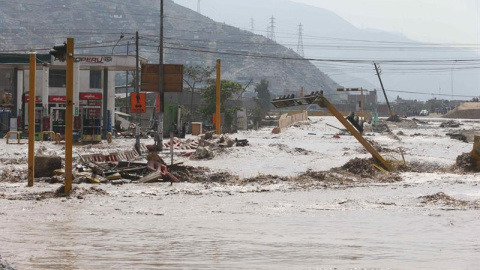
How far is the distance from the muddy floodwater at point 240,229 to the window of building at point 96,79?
145 feet

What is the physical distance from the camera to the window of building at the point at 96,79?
2525 inches

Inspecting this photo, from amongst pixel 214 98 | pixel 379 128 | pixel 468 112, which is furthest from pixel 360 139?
pixel 468 112

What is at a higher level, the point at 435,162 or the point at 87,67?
the point at 87,67

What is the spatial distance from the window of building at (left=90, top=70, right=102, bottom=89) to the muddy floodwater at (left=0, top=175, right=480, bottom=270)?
145 feet

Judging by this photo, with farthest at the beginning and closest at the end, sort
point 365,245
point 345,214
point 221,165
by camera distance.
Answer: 1. point 221,165
2. point 345,214
3. point 365,245

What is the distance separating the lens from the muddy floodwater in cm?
1032

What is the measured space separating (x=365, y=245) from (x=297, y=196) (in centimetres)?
783

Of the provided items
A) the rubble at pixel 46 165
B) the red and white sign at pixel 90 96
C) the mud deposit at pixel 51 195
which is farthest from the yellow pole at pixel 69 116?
the red and white sign at pixel 90 96

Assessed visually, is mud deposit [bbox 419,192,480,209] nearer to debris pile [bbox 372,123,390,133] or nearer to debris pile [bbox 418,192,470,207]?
debris pile [bbox 418,192,470,207]

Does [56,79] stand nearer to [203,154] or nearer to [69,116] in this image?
[203,154]

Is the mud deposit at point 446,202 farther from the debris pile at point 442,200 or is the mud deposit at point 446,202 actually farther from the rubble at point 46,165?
the rubble at point 46,165

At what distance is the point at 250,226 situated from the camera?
13.9 metres

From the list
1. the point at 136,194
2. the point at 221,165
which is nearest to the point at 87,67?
the point at 221,165

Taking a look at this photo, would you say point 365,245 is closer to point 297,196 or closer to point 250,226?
point 250,226
